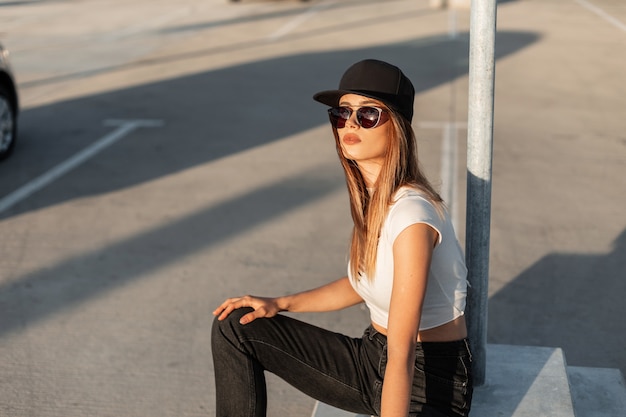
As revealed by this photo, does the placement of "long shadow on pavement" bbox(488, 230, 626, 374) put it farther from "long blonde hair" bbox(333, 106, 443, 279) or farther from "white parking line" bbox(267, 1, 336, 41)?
"white parking line" bbox(267, 1, 336, 41)

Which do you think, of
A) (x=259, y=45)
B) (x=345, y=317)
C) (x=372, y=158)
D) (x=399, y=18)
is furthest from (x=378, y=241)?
(x=399, y=18)

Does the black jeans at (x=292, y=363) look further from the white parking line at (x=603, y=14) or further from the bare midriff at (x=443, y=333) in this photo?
the white parking line at (x=603, y=14)

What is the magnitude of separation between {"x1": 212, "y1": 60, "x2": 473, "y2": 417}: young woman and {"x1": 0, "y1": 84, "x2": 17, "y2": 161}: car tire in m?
5.73

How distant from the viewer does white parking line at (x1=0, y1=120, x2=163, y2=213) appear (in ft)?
23.1

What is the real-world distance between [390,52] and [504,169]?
702cm

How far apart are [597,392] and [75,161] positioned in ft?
18.8

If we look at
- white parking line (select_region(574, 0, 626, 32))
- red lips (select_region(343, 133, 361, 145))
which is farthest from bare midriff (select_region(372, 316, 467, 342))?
white parking line (select_region(574, 0, 626, 32))

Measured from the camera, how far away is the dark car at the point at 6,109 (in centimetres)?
812

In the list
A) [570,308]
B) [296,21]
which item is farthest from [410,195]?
[296,21]

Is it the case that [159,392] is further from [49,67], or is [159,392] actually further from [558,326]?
[49,67]

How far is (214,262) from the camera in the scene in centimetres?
564

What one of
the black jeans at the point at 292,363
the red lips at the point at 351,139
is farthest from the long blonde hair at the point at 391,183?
the black jeans at the point at 292,363

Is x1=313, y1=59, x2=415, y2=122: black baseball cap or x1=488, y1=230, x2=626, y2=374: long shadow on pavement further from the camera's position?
x1=488, y1=230, x2=626, y2=374: long shadow on pavement

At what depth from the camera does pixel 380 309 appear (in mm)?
2943
